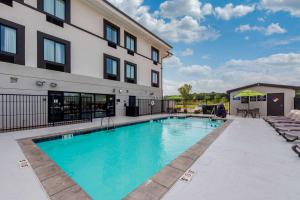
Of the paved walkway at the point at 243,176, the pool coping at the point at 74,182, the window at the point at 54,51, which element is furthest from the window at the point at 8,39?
the paved walkway at the point at 243,176

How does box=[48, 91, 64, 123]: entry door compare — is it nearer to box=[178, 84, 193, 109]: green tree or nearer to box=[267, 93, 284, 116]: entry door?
box=[267, 93, 284, 116]: entry door

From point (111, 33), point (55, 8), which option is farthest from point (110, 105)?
point (55, 8)

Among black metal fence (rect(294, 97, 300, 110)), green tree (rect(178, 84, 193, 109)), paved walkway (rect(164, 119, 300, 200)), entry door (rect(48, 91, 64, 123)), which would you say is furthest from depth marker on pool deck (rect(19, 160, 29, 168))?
green tree (rect(178, 84, 193, 109))

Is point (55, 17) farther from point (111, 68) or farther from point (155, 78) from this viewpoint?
point (155, 78)

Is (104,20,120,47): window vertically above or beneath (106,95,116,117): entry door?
above

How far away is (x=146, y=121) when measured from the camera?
1238 centimetres

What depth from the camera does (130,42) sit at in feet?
52.1

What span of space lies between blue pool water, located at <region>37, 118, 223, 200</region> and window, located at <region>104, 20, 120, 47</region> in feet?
28.0

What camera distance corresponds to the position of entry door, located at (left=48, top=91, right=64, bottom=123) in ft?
30.5

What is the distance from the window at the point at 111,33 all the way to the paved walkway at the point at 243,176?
1220 centimetres

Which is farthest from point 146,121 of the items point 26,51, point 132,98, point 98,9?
point 98,9

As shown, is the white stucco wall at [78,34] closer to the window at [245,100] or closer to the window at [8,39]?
the window at [8,39]

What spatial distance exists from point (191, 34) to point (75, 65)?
39.7 feet

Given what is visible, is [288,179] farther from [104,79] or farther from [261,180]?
[104,79]
